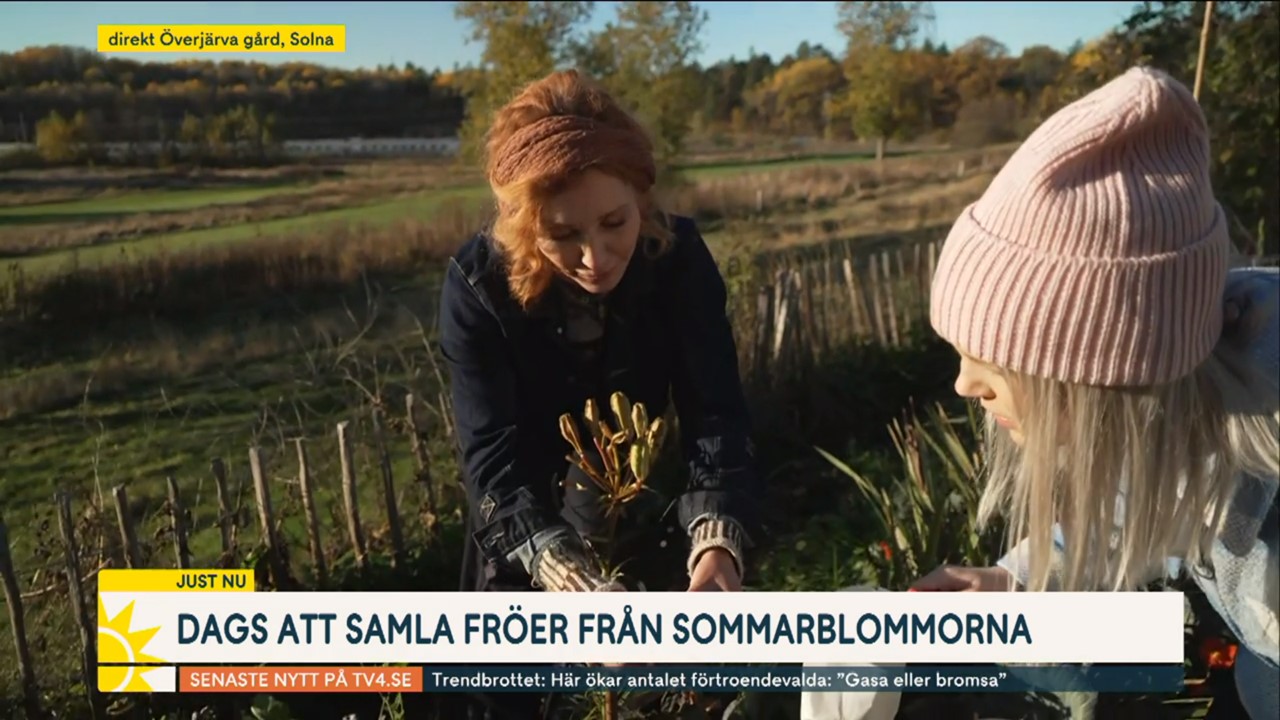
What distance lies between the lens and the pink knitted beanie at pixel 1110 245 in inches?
46.0

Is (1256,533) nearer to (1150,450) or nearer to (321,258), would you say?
(1150,450)

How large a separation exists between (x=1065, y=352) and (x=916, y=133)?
14.1 meters

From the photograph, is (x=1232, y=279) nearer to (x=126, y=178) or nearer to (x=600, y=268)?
(x=600, y=268)

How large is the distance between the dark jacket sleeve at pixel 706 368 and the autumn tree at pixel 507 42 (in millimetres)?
4582

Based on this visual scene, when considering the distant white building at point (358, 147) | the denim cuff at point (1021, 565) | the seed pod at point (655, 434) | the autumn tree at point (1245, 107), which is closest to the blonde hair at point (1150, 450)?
the denim cuff at point (1021, 565)

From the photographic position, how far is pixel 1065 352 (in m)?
1.23

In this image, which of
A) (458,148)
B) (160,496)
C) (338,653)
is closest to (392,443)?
(160,496)

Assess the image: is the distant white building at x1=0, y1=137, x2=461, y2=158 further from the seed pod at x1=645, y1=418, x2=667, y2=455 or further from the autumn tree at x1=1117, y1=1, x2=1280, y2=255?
the autumn tree at x1=1117, y1=1, x2=1280, y2=255

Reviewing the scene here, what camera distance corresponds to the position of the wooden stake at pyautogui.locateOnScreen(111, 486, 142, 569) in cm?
243

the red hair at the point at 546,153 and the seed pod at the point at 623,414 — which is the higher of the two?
the red hair at the point at 546,153

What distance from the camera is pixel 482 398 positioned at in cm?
185

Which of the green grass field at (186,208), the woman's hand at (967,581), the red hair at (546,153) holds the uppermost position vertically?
the red hair at (546,153)

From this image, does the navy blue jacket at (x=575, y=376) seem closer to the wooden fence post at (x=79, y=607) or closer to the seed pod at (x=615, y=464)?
the seed pod at (x=615, y=464)

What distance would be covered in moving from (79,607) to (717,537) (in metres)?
1.63
